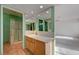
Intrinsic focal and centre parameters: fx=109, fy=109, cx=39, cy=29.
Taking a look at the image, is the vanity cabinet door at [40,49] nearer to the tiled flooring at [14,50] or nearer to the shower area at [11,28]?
the tiled flooring at [14,50]

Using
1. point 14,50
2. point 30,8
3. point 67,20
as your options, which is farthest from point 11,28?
point 67,20

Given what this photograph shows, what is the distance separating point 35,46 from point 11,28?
2.12 feet

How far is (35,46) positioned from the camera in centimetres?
238

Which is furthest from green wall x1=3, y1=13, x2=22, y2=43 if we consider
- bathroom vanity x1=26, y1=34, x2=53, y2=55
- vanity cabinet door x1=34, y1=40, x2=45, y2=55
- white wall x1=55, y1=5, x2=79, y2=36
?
white wall x1=55, y1=5, x2=79, y2=36

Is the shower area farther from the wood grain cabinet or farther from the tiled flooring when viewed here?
the wood grain cabinet

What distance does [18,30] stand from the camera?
2385 millimetres

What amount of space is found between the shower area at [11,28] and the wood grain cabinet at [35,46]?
0.64ft

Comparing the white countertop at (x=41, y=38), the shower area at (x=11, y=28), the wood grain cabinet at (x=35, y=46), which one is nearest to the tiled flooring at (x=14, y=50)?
the shower area at (x=11, y=28)

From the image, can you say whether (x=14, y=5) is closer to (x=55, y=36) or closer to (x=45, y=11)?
(x=45, y=11)

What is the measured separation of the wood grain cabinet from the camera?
2.34 metres
